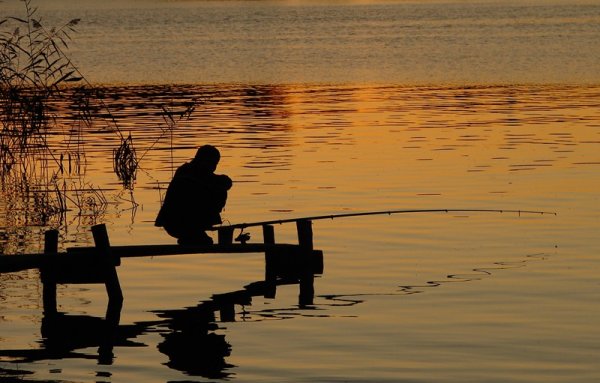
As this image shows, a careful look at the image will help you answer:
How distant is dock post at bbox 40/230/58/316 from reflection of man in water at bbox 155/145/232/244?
47.5 inches

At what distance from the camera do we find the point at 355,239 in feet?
61.8

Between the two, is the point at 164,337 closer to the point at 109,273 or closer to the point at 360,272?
the point at 109,273

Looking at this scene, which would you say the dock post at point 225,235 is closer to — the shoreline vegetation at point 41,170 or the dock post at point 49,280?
the dock post at point 49,280

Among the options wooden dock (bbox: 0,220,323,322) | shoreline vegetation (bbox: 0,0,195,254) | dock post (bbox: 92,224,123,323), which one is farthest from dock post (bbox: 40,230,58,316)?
shoreline vegetation (bbox: 0,0,195,254)

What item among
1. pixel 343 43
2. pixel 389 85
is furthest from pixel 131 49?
pixel 389 85

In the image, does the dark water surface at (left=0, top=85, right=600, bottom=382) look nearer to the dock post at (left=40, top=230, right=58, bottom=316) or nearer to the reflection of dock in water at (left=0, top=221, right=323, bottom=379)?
the reflection of dock in water at (left=0, top=221, right=323, bottom=379)

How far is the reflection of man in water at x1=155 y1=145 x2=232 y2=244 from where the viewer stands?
15438mm

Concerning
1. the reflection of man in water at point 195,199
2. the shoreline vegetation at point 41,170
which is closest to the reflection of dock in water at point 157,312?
the reflection of man in water at point 195,199

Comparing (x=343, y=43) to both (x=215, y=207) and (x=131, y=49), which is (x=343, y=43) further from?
(x=215, y=207)

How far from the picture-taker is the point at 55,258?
14578 mm

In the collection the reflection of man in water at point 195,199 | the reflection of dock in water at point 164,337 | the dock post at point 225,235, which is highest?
the reflection of man in water at point 195,199

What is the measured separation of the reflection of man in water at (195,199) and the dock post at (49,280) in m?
1.21

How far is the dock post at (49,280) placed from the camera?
1483 centimetres

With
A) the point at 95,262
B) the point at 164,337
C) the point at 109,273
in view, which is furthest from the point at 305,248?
the point at 164,337
